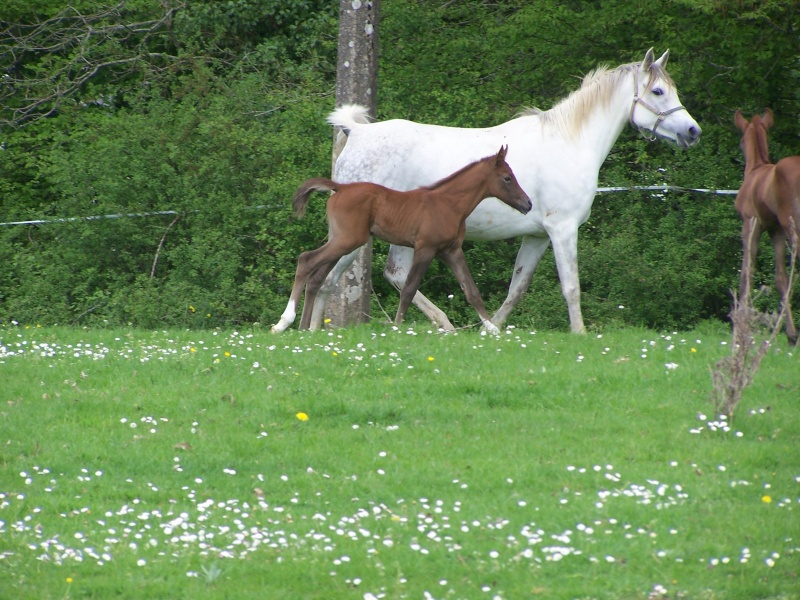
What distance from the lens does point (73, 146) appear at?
62.8 ft

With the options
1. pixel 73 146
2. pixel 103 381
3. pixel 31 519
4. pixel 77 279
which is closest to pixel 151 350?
pixel 103 381

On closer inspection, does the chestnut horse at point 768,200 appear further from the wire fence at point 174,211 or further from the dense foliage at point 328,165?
the wire fence at point 174,211

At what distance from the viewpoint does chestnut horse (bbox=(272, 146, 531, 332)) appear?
1091 cm

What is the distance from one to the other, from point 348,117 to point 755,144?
4.22m

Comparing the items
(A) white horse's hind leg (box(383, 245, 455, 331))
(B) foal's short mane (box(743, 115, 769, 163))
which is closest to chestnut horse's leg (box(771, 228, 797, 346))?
(B) foal's short mane (box(743, 115, 769, 163))

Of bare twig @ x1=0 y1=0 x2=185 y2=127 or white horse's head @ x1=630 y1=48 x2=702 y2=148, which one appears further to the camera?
bare twig @ x1=0 y1=0 x2=185 y2=127

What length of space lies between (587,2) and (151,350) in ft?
34.1

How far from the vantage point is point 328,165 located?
17203mm

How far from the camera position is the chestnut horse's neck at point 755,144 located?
1113cm

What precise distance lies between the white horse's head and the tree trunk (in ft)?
10.5

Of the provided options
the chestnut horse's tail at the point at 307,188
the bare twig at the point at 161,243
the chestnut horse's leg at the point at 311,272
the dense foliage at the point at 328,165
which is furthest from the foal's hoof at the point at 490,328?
the bare twig at the point at 161,243

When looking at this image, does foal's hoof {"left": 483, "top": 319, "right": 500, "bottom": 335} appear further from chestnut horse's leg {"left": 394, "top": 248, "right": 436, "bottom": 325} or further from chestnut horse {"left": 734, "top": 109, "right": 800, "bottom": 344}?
chestnut horse {"left": 734, "top": 109, "right": 800, "bottom": 344}

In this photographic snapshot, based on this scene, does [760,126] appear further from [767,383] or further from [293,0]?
[293,0]

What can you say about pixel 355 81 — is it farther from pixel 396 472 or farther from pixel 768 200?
pixel 396 472
